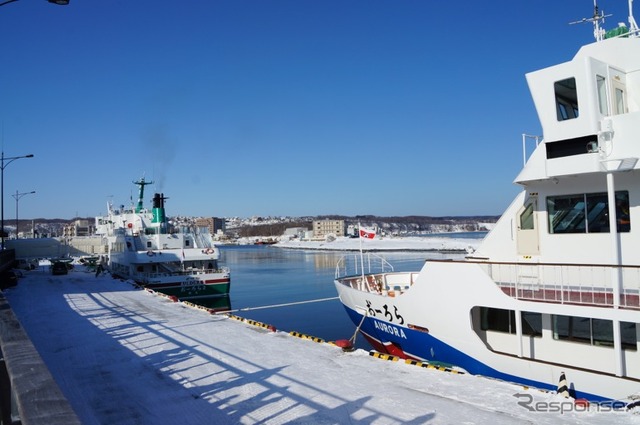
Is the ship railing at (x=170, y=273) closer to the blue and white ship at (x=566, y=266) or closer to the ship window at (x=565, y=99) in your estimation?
the blue and white ship at (x=566, y=266)

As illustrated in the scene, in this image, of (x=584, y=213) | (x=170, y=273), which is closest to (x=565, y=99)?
(x=584, y=213)

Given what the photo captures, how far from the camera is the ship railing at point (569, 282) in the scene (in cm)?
948

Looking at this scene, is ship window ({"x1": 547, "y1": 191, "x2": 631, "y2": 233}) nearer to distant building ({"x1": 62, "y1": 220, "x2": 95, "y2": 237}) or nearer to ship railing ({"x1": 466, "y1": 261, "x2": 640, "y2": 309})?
ship railing ({"x1": 466, "y1": 261, "x2": 640, "y2": 309})

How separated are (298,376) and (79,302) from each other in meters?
16.2

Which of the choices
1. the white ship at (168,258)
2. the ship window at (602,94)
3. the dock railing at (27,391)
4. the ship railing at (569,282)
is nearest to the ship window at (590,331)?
the ship railing at (569,282)

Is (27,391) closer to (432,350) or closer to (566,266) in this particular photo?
(566,266)

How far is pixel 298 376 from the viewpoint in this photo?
9070mm

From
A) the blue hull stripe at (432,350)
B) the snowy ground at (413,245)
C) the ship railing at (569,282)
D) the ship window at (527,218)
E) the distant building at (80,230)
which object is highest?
the distant building at (80,230)

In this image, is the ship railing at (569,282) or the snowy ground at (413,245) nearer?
the ship railing at (569,282)

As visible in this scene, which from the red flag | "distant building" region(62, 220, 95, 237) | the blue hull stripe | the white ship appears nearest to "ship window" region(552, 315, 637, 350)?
the blue hull stripe

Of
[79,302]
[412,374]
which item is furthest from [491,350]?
[79,302]

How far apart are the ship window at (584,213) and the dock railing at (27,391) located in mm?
11339

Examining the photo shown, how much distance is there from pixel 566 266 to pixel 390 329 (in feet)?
18.9

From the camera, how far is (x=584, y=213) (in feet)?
37.2
